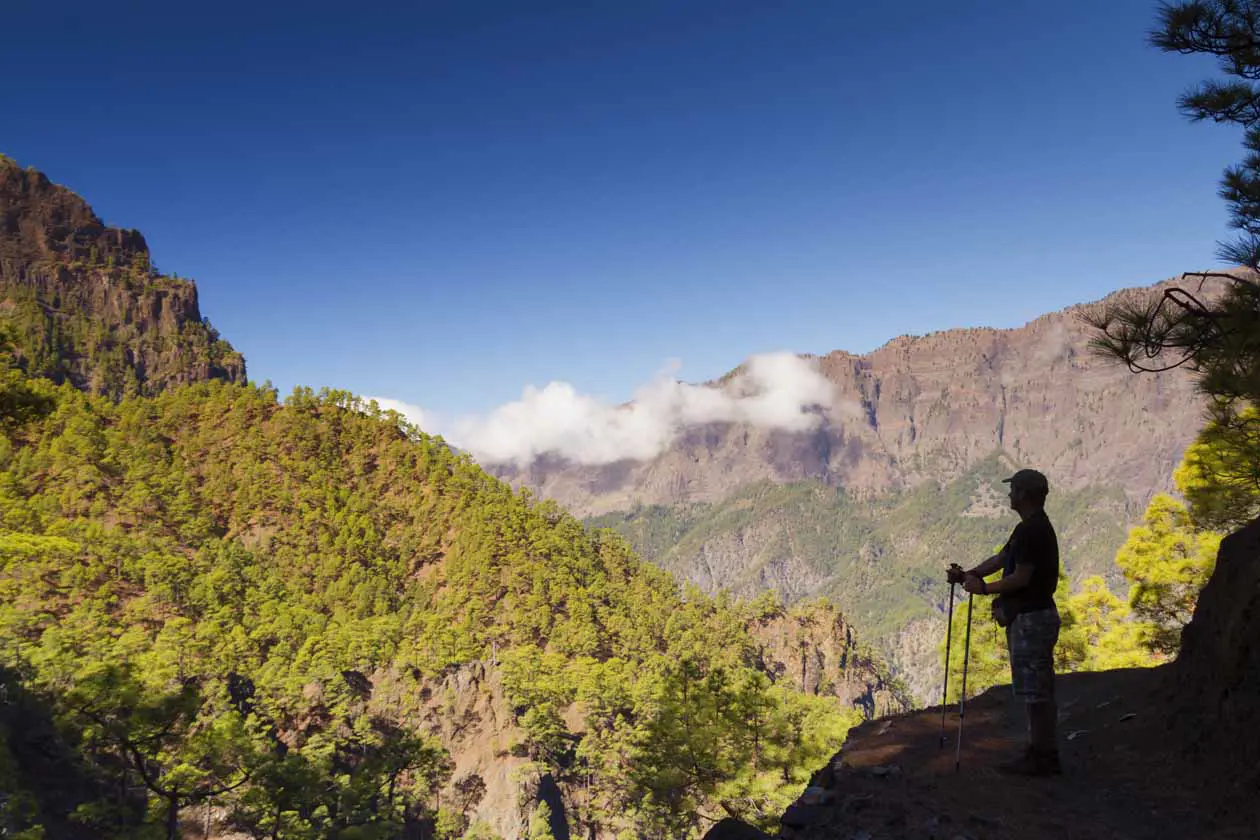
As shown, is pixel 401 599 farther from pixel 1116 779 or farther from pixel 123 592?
pixel 1116 779

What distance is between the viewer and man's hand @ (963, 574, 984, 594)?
6.83 m

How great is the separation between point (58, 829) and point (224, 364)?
13243 cm

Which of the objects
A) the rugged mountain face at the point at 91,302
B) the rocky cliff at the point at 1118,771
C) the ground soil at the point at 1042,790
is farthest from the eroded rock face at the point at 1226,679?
the rugged mountain face at the point at 91,302

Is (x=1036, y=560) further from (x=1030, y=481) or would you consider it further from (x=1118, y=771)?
(x=1118, y=771)

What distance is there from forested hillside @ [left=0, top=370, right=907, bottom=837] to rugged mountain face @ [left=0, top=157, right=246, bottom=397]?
2177 inches

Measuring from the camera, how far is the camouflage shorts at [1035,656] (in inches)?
262

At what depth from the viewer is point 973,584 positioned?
705 centimetres

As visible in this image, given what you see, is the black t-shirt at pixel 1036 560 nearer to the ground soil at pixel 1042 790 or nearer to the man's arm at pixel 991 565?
the man's arm at pixel 991 565

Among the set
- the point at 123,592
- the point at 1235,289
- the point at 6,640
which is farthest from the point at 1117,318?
the point at 123,592

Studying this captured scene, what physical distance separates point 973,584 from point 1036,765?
213 cm

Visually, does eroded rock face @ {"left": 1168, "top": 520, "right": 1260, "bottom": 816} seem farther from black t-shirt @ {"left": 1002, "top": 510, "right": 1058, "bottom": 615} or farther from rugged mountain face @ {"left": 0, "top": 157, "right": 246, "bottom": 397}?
rugged mountain face @ {"left": 0, "top": 157, "right": 246, "bottom": 397}

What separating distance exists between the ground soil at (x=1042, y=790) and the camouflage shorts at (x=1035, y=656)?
101 cm

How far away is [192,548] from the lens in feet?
220

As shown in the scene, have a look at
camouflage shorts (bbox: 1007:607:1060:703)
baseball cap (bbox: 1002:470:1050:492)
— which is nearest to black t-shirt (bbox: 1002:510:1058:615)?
camouflage shorts (bbox: 1007:607:1060:703)
